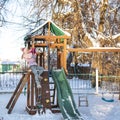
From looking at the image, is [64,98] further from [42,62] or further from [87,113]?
[42,62]

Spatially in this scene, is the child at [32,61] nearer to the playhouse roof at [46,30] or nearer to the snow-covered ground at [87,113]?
the playhouse roof at [46,30]

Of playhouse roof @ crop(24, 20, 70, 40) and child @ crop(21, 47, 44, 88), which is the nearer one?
child @ crop(21, 47, 44, 88)

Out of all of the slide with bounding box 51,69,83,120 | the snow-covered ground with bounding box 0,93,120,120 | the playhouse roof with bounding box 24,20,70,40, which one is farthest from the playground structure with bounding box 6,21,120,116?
the snow-covered ground with bounding box 0,93,120,120

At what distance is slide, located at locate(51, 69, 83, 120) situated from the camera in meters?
9.76

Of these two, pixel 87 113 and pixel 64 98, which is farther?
pixel 87 113

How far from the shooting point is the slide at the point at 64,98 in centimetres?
976

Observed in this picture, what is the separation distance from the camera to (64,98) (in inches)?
411

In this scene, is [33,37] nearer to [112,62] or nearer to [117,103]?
[117,103]

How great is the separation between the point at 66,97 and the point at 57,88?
438 millimetres

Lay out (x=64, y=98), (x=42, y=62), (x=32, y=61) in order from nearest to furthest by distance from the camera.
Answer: (x=64, y=98) → (x=32, y=61) → (x=42, y=62)

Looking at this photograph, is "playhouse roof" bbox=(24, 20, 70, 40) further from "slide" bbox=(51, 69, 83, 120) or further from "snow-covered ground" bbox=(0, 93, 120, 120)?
"snow-covered ground" bbox=(0, 93, 120, 120)

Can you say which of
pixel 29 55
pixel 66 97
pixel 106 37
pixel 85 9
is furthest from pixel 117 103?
pixel 85 9

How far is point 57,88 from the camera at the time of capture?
1066cm

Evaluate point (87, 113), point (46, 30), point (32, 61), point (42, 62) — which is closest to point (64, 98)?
point (87, 113)
